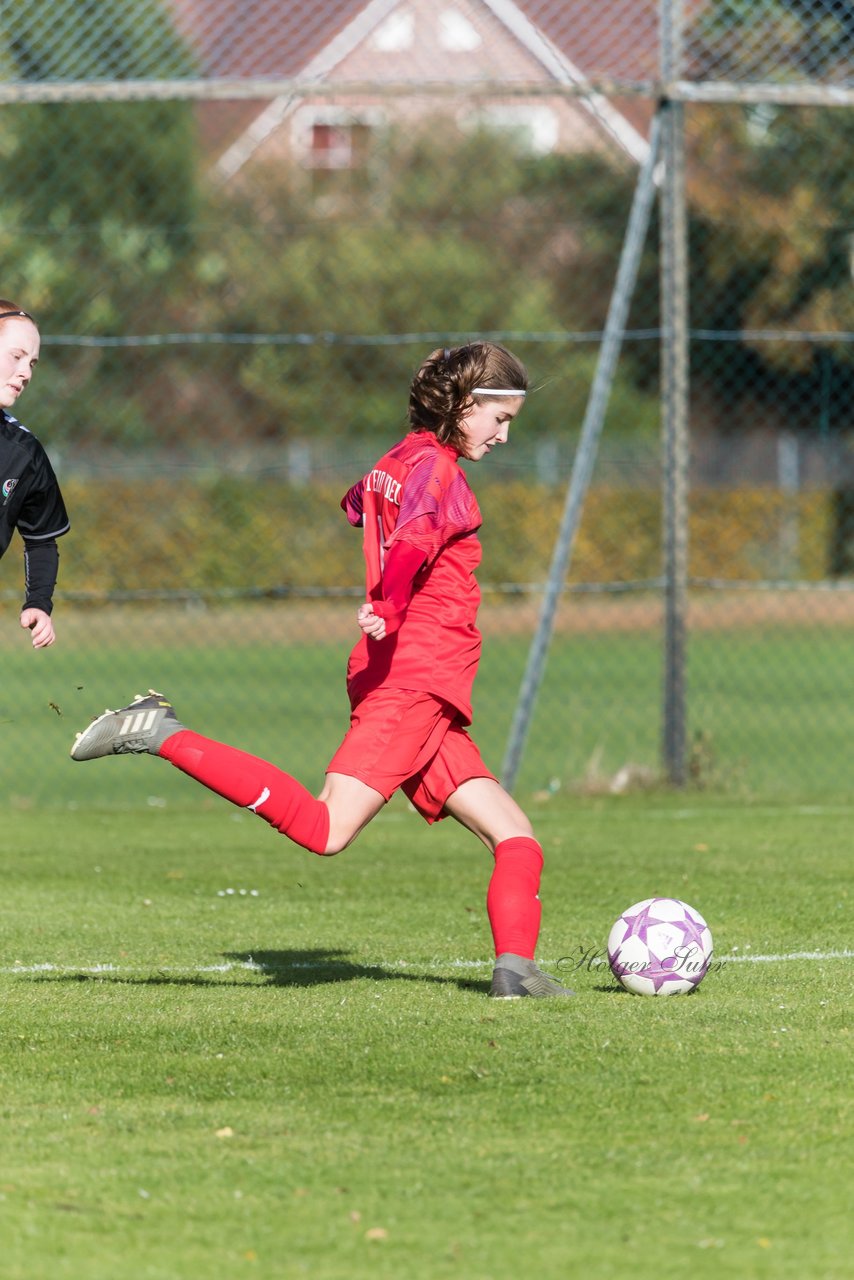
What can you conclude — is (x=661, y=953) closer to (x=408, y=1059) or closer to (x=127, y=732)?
(x=408, y=1059)

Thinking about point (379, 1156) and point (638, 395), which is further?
point (638, 395)

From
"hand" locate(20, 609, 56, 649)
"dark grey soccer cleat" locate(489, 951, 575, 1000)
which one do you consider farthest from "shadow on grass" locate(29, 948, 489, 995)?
"hand" locate(20, 609, 56, 649)

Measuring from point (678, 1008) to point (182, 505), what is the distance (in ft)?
54.5

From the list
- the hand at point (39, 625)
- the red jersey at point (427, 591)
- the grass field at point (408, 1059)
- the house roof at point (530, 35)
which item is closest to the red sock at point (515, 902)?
the grass field at point (408, 1059)

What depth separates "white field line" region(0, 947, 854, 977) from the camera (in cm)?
597

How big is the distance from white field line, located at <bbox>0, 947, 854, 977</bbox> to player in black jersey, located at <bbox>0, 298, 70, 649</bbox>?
1.05 meters

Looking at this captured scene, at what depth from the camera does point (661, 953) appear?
5395 mm

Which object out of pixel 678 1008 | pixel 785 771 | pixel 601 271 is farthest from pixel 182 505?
pixel 678 1008

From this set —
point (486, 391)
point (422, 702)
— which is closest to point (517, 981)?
point (422, 702)

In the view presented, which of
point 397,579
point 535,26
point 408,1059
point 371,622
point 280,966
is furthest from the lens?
point 535,26

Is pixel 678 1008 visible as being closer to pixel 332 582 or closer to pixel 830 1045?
pixel 830 1045

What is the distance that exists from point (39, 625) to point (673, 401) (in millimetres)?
5713

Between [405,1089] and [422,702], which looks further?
[422,702]

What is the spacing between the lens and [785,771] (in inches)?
504
